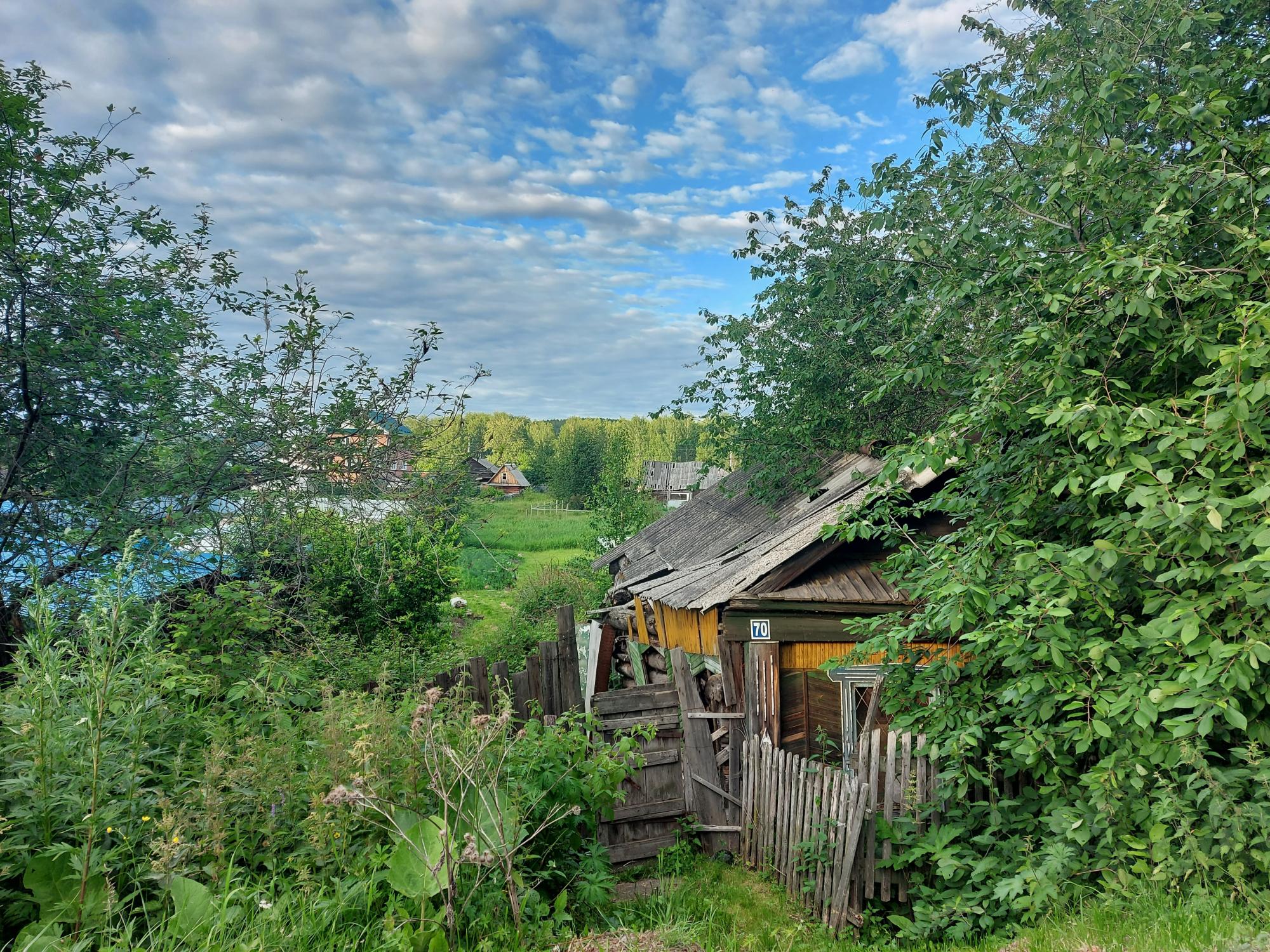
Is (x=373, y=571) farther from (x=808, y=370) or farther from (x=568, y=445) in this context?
(x=568, y=445)

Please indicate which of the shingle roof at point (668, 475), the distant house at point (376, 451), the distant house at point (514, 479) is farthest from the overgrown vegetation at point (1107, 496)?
the distant house at point (514, 479)

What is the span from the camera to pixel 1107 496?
4258 mm

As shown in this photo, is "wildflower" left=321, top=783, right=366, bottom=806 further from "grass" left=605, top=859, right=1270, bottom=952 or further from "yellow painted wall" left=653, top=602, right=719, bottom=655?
"yellow painted wall" left=653, top=602, right=719, bottom=655

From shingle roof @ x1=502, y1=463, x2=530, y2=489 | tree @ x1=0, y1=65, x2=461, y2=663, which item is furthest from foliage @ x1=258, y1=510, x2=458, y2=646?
shingle roof @ x1=502, y1=463, x2=530, y2=489

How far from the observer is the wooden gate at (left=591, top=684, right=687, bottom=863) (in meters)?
5.98

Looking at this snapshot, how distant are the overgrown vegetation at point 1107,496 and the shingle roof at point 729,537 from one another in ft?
4.15

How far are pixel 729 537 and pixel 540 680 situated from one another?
537cm

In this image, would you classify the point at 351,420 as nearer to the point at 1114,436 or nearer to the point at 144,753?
the point at 144,753

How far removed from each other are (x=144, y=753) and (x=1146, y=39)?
7.73 m

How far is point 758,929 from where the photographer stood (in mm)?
4680

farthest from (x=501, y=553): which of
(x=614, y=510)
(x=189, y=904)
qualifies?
(x=614, y=510)

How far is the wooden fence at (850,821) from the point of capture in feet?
15.9

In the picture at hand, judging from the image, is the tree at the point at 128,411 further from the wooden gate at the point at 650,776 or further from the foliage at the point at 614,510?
the foliage at the point at 614,510

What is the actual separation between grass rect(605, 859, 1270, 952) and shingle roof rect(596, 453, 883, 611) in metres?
2.80
